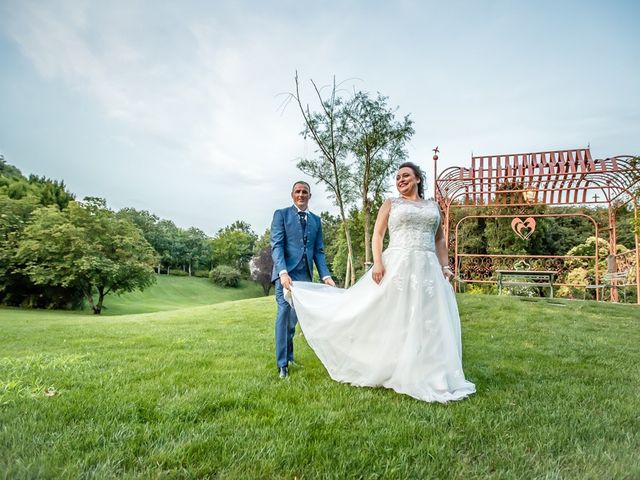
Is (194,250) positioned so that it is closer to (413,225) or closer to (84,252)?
(84,252)

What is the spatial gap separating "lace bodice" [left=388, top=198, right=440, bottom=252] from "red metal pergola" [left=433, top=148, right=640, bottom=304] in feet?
26.1

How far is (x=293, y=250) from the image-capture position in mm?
4398

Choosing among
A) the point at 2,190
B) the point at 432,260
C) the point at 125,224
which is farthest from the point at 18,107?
the point at 432,260

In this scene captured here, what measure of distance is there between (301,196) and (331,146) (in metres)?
5.30

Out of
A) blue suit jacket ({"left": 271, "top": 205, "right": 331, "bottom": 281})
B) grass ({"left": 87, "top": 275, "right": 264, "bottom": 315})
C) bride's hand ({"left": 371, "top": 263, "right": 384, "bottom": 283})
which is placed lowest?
grass ({"left": 87, "top": 275, "right": 264, "bottom": 315})

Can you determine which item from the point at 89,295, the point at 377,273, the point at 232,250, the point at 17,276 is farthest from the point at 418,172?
the point at 232,250

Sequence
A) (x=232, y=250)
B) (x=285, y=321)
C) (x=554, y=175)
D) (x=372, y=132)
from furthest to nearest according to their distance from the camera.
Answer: (x=232, y=250) < (x=372, y=132) < (x=554, y=175) < (x=285, y=321)

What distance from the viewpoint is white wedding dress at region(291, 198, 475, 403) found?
3.27m

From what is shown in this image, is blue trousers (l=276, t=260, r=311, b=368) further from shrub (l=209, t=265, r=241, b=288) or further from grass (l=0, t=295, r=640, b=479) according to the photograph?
shrub (l=209, t=265, r=241, b=288)

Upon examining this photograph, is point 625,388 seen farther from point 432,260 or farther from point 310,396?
point 310,396

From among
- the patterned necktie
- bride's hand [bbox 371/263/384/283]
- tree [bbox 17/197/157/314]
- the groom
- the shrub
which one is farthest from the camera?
the shrub

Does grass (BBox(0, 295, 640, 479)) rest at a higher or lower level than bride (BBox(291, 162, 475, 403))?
lower

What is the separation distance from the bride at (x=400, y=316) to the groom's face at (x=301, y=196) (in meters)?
Answer: 1.01

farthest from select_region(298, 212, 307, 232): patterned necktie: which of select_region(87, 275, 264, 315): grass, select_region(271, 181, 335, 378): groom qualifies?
select_region(87, 275, 264, 315): grass
